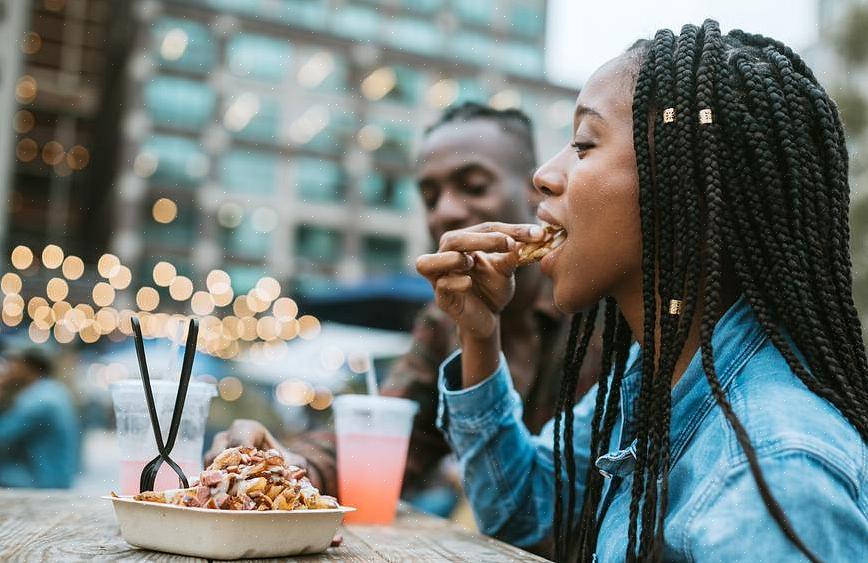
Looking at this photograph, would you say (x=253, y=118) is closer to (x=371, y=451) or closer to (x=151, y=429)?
(x=371, y=451)

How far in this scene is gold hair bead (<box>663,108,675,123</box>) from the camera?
4.88 feet

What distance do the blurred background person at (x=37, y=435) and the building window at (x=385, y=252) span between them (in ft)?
92.5

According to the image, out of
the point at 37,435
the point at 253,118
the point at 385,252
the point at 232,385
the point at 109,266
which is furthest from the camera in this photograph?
the point at 385,252

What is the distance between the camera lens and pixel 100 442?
43.6 feet

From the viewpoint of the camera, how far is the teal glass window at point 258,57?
33.7 m

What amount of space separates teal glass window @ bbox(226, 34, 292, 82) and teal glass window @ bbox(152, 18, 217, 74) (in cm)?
85

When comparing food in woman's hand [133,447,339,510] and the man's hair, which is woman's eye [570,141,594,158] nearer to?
food in woman's hand [133,447,339,510]

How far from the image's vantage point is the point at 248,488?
1399 millimetres

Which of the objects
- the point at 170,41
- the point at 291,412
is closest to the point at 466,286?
the point at 291,412

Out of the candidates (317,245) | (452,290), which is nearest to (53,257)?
(317,245)

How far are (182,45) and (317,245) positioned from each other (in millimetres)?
9380

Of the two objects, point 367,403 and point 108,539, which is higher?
point 367,403

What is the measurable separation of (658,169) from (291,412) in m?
8.02

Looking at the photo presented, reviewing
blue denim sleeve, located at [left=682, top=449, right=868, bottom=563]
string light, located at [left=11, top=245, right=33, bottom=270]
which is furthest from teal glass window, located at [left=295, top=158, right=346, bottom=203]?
blue denim sleeve, located at [left=682, top=449, right=868, bottom=563]
